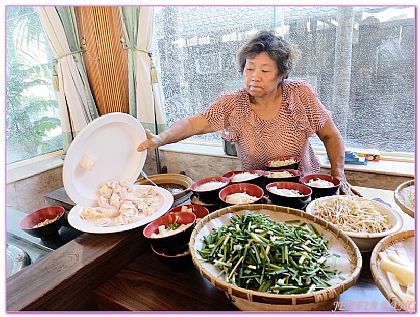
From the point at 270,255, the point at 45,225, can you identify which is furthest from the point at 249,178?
the point at 45,225

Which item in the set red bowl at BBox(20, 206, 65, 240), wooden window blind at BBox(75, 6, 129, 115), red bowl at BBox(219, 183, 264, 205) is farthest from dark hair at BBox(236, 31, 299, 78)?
wooden window blind at BBox(75, 6, 129, 115)

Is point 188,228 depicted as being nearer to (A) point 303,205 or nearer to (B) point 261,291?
(B) point 261,291

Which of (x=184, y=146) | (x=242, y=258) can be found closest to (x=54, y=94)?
(x=184, y=146)

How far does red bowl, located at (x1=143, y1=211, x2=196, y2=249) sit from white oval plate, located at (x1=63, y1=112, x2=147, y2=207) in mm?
301

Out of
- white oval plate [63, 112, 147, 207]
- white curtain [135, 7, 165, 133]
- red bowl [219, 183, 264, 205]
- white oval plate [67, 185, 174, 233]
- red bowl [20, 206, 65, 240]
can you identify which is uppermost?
white curtain [135, 7, 165, 133]

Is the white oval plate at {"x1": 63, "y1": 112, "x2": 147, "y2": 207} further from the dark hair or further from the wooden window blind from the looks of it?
the wooden window blind

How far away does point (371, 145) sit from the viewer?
2.07 m

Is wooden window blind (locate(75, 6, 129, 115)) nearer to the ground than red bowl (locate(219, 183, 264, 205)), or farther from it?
farther from it

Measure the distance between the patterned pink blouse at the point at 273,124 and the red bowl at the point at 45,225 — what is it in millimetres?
870

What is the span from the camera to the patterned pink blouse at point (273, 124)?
1568 millimetres

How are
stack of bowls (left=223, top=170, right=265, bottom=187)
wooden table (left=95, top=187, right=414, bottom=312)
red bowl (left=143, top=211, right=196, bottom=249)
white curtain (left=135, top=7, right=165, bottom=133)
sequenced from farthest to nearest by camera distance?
1. white curtain (left=135, top=7, right=165, bottom=133)
2. stack of bowls (left=223, top=170, right=265, bottom=187)
3. red bowl (left=143, top=211, right=196, bottom=249)
4. wooden table (left=95, top=187, right=414, bottom=312)

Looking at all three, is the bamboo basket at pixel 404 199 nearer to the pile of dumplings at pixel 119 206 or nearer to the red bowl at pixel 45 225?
the pile of dumplings at pixel 119 206

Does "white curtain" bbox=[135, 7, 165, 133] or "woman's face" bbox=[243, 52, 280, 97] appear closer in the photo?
"woman's face" bbox=[243, 52, 280, 97]

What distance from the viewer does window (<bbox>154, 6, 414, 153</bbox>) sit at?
1845 mm
